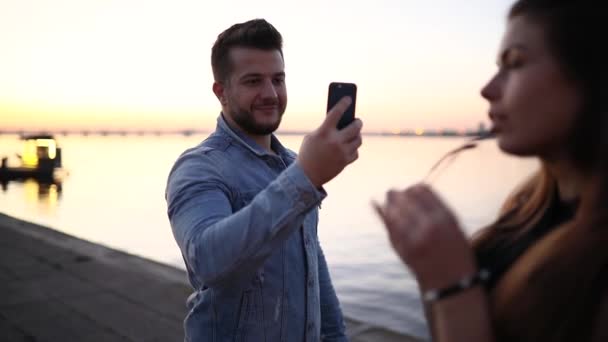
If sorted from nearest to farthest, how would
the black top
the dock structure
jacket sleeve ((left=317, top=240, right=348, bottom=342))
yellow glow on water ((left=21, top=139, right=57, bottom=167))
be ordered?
1. the black top
2. jacket sleeve ((left=317, top=240, right=348, bottom=342))
3. the dock structure
4. yellow glow on water ((left=21, top=139, right=57, bottom=167))

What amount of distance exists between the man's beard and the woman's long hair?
140cm

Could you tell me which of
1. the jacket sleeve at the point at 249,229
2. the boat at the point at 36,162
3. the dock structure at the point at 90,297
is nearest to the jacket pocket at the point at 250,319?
the jacket sleeve at the point at 249,229

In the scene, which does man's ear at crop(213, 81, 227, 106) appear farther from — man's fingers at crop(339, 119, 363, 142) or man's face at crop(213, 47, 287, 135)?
man's fingers at crop(339, 119, 363, 142)

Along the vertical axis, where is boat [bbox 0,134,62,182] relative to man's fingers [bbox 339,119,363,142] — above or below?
below

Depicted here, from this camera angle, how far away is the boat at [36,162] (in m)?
28.7

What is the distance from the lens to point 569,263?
3.09 ft

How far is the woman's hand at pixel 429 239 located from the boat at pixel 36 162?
32.2m

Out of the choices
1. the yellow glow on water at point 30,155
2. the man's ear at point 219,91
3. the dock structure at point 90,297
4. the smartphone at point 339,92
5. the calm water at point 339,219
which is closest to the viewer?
the smartphone at point 339,92

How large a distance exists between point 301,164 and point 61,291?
5.58m

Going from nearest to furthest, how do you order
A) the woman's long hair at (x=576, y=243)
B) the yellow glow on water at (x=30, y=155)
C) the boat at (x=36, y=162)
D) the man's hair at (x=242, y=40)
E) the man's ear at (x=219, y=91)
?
the woman's long hair at (x=576, y=243), the man's hair at (x=242, y=40), the man's ear at (x=219, y=91), the boat at (x=36, y=162), the yellow glow on water at (x=30, y=155)

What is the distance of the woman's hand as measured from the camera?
962 mm

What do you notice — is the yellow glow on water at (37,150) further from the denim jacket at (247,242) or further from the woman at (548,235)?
the woman at (548,235)

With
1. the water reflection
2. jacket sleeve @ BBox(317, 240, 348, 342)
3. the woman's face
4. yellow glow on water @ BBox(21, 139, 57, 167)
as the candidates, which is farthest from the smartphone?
yellow glow on water @ BBox(21, 139, 57, 167)

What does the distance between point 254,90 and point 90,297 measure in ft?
15.0
